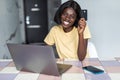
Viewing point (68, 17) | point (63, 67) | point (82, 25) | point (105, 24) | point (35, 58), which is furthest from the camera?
point (105, 24)

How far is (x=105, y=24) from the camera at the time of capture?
2.57 m

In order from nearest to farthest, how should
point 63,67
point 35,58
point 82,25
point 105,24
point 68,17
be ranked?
point 35,58 → point 63,67 → point 82,25 → point 68,17 → point 105,24

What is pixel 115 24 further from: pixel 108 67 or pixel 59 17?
pixel 108 67

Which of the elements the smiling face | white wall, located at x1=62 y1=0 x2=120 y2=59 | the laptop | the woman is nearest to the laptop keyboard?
the laptop

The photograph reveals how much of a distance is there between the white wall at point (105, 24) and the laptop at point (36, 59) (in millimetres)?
1436

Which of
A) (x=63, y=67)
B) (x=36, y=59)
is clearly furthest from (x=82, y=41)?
(x=36, y=59)

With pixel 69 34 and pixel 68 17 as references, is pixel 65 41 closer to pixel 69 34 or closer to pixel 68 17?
pixel 69 34

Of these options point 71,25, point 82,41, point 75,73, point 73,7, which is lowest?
point 75,73

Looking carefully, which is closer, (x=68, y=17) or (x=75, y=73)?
(x=75, y=73)

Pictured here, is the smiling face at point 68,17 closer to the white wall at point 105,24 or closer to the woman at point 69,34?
the woman at point 69,34

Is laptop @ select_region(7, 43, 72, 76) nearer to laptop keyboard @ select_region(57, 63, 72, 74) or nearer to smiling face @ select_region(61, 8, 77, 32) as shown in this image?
Result: laptop keyboard @ select_region(57, 63, 72, 74)

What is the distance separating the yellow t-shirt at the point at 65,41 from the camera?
5.59 feet

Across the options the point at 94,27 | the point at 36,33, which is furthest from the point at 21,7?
the point at 94,27

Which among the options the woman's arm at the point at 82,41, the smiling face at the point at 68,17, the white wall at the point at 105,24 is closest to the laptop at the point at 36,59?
the woman's arm at the point at 82,41
